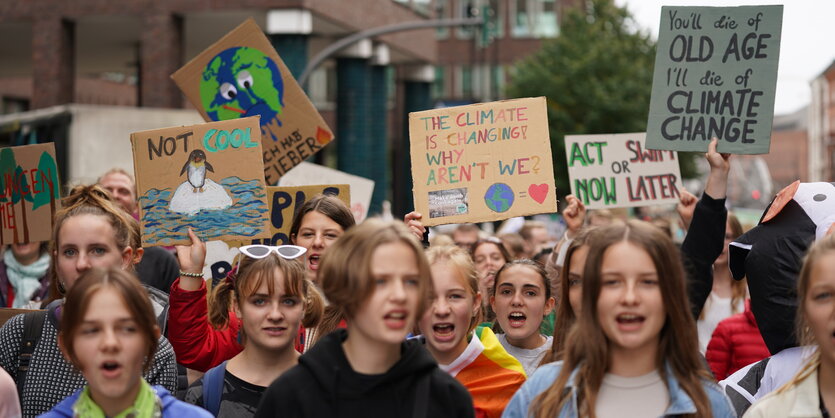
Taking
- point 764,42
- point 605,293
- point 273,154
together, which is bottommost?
point 605,293

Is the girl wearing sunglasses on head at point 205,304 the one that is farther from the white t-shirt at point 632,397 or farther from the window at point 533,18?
the window at point 533,18

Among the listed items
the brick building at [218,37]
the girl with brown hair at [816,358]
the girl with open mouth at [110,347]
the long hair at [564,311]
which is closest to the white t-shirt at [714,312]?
the long hair at [564,311]

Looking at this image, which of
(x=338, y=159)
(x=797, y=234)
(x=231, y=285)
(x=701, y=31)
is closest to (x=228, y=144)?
(x=231, y=285)

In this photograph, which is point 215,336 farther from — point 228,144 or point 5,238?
point 5,238

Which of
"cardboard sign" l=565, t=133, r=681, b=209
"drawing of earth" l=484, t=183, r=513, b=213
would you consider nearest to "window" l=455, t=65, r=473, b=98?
"cardboard sign" l=565, t=133, r=681, b=209

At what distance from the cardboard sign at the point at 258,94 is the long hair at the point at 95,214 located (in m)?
2.34

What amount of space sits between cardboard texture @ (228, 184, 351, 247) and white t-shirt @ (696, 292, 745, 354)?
8.31 ft

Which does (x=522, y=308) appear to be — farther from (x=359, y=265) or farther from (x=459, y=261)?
(x=359, y=265)

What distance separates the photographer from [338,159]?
31.2 m

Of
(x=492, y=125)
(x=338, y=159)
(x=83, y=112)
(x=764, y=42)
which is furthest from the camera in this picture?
(x=338, y=159)

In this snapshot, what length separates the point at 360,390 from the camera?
3666mm

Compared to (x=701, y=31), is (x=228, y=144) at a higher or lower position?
lower

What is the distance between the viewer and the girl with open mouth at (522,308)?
19.7ft

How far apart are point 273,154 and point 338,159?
23145 millimetres
